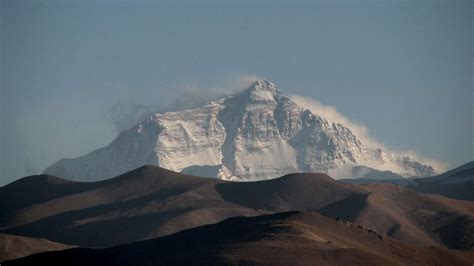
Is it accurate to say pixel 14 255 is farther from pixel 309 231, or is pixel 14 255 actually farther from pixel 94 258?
pixel 309 231

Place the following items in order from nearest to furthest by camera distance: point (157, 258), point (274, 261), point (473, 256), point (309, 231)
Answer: point (274, 261) < point (157, 258) < point (309, 231) < point (473, 256)

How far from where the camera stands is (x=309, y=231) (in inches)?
6811

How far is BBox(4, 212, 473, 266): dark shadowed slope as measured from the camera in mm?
154500

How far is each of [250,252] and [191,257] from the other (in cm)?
836

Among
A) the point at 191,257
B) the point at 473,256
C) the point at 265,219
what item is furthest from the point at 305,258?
the point at 473,256

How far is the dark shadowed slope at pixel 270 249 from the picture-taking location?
15450cm

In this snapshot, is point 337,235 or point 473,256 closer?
point 337,235

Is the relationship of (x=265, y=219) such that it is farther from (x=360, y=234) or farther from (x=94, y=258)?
(x=94, y=258)

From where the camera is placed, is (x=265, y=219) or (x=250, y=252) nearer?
(x=250, y=252)

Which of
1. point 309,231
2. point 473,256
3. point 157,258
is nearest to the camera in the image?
point 157,258

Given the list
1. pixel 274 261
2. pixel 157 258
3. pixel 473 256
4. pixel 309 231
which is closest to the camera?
pixel 274 261

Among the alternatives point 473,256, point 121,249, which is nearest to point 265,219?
point 121,249

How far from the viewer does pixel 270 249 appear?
158 m

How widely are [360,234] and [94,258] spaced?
152 ft
